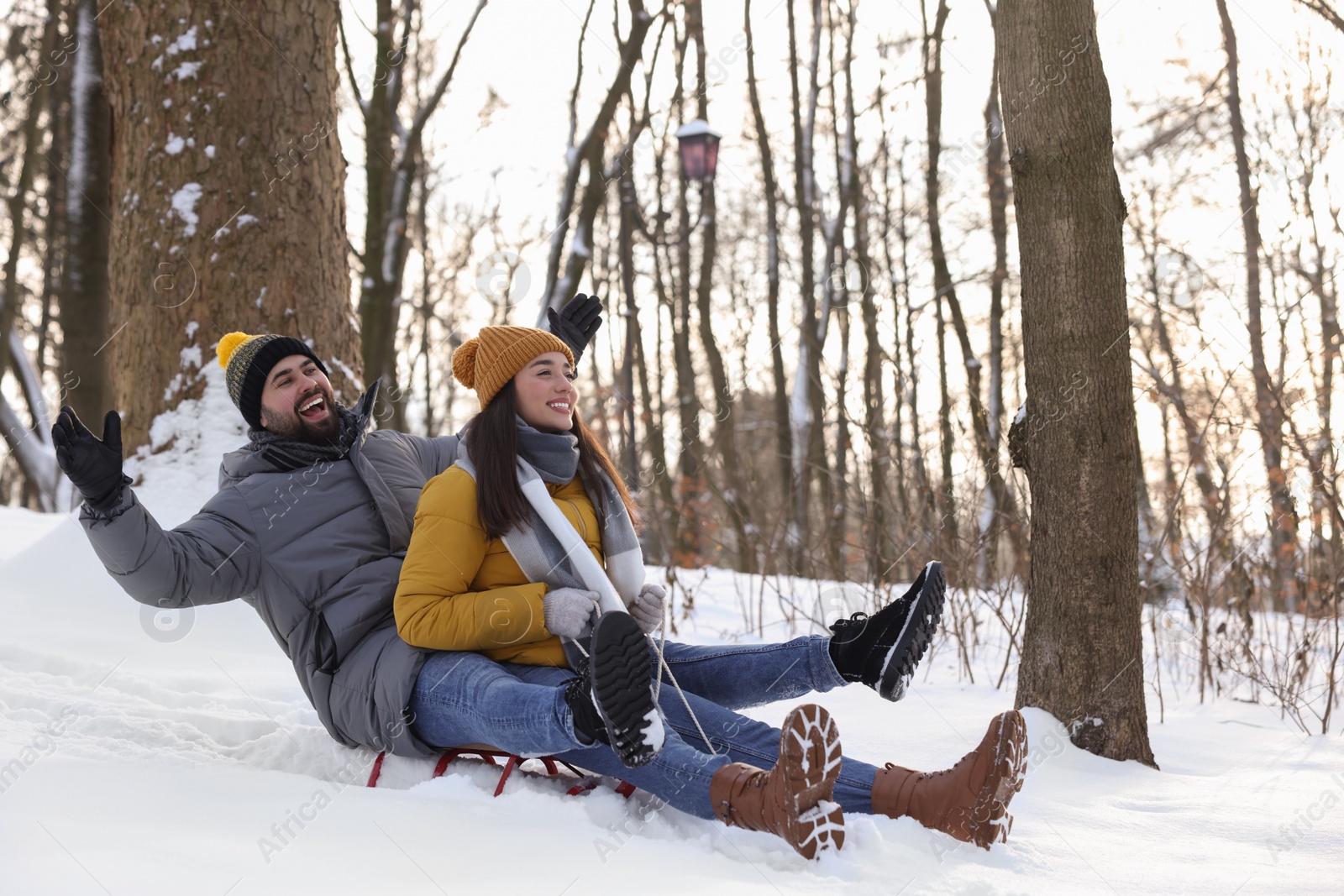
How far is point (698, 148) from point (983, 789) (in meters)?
7.67

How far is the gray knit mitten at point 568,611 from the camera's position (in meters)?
2.33

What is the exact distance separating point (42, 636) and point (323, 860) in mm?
2208

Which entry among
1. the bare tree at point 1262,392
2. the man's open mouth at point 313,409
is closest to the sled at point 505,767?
Answer: the man's open mouth at point 313,409

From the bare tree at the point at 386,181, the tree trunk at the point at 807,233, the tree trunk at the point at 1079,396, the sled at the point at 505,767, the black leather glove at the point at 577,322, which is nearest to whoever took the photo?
the sled at the point at 505,767

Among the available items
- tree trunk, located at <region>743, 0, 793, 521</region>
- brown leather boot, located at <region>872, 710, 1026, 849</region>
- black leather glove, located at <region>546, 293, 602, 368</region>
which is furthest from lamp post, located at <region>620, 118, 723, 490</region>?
brown leather boot, located at <region>872, 710, 1026, 849</region>

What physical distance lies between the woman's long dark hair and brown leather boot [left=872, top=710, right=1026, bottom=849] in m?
1.08

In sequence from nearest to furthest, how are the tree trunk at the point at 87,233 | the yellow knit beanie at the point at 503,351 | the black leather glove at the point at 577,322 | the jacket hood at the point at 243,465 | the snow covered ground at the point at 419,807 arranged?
the snow covered ground at the point at 419,807
the yellow knit beanie at the point at 503,351
the jacket hood at the point at 243,465
the black leather glove at the point at 577,322
the tree trunk at the point at 87,233

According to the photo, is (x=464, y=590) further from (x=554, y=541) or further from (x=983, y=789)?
(x=983, y=789)

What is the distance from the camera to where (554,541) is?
246 centimetres

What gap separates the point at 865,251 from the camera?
1319 cm

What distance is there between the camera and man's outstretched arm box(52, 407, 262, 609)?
6.97 ft

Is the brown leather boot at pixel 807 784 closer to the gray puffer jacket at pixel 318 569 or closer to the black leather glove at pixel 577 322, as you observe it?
the gray puffer jacket at pixel 318 569

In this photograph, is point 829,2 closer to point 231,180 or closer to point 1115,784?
point 231,180

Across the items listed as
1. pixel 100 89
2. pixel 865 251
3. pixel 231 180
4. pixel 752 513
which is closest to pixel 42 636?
pixel 231 180
